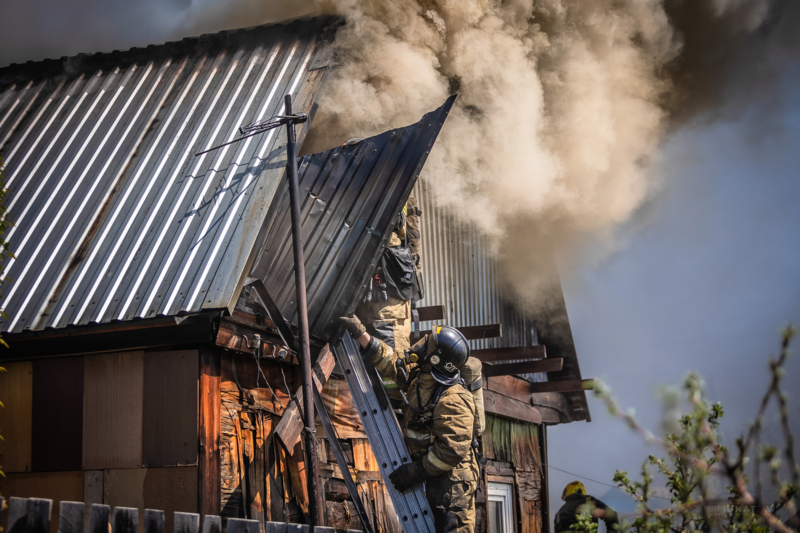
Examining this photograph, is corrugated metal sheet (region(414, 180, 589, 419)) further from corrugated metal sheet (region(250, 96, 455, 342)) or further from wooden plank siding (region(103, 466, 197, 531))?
wooden plank siding (region(103, 466, 197, 531))

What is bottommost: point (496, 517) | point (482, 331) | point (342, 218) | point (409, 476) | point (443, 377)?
point (496, 517)

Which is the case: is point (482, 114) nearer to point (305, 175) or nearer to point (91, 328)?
point (305, 175)

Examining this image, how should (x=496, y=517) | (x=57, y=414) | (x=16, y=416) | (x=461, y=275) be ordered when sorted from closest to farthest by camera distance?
(x=57, y=414) → (x=16, y=416) → (x=496, y=517) → (x=461, y=275)

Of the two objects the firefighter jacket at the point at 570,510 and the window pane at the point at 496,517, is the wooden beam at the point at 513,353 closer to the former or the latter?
the firefighter jacket at the point at 570,510

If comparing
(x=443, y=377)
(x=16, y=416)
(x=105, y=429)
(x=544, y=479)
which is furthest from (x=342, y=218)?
(x=544, y=479)

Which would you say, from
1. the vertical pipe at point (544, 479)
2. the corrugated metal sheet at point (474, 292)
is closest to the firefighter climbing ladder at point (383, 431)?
the corrugated metal sheet at point (474, 292)

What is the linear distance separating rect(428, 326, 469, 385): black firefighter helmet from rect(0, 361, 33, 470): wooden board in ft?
12.1

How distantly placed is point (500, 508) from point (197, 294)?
6442 mm

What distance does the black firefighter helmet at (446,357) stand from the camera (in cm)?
638

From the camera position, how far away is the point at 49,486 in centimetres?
606

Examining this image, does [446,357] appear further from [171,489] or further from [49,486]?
[49,486]

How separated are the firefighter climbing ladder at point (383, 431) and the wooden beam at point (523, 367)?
3.03m

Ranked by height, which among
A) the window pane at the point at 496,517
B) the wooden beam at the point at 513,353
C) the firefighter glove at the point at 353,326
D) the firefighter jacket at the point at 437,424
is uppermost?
the firefighter glove at the point at 353,326

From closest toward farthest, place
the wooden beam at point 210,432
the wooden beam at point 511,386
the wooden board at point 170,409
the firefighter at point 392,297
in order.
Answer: the wooden beam at point 210,432 < the wooden board at point 170,409 < the firefighter at point 392,297 < the wooden beam at point 511,386
